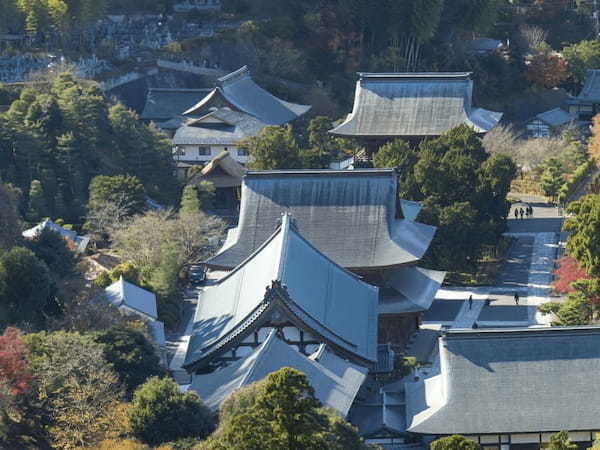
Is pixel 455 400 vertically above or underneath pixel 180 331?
above

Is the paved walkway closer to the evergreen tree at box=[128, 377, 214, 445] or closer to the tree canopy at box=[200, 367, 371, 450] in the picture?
the evergreen tree at box=[128, 377, 214, 445]

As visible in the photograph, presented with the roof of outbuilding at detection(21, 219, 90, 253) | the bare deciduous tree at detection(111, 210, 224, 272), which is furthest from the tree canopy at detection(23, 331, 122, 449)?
the roof of outbuilding at detection(21, 219, 90, 253)

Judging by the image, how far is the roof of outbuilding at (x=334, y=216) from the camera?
45.7m

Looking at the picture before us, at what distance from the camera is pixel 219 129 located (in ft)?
223

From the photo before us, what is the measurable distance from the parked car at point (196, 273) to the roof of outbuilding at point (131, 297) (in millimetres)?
5478

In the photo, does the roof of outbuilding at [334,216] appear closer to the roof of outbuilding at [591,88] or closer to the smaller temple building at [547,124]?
the smaller temple building at [547,124]

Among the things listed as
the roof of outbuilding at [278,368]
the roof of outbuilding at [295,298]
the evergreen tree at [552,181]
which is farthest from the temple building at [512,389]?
the evergreen tree at [552,181]

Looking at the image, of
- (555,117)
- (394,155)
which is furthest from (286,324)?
(555,117)

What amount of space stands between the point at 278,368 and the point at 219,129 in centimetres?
3299

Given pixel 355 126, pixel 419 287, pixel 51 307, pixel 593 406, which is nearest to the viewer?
pixel 593 406

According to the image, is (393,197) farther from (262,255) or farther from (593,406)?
(593,406)

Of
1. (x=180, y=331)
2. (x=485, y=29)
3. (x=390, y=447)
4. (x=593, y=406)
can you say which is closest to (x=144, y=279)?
(x=180, y=331)

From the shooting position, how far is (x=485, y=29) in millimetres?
86125

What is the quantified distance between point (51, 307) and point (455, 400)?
12054mm
